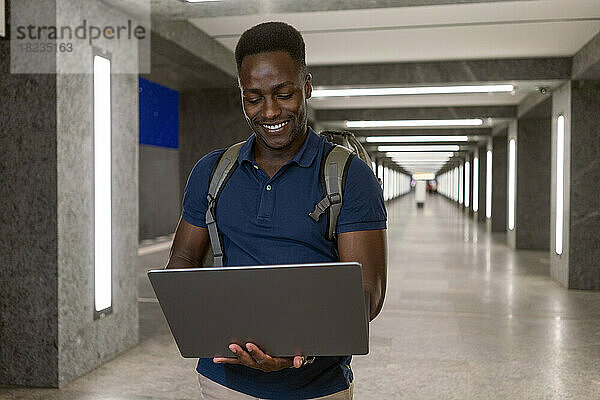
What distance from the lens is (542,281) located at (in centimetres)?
947

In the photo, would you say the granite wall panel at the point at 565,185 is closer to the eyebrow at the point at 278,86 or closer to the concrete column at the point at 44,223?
the concrete column at the point at 44,223

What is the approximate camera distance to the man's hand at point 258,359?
1413 mm

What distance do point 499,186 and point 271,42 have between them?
1702 centimetres

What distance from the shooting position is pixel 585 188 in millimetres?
8742

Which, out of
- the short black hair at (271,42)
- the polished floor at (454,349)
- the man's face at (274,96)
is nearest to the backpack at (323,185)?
the man's face at (274,96)

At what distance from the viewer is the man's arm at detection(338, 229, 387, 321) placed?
1515mm

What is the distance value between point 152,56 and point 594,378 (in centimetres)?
536

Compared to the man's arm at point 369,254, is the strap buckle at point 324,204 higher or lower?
higher

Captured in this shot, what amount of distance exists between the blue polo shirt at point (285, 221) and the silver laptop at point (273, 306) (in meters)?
0.19

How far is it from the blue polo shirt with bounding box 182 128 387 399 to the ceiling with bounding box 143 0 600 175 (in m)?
3.89

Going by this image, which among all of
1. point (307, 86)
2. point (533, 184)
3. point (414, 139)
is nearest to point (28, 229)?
point (307, 86)

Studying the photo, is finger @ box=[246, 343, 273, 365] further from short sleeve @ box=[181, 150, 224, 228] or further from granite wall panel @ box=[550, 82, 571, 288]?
granite wall panel @ box=[550, 82, 571, 288]

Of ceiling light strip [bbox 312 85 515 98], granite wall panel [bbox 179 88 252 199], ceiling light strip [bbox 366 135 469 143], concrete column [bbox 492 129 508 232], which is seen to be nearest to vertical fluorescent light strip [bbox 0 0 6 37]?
granite wall panel [bbox 179 88 252 199]

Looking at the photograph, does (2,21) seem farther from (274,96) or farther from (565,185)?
(565,185)
